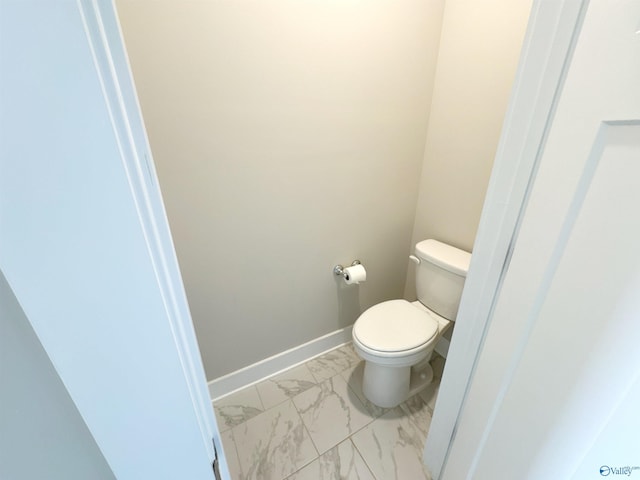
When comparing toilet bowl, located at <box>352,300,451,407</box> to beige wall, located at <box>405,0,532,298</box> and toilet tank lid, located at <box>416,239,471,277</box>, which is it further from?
beige wall, located at <box>405,0,532,298</box>

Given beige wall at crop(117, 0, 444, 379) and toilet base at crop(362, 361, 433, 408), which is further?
toilet base at crop(362, 361, 433, 408)

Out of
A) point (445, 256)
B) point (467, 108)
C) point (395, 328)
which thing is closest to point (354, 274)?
point (395, 328)

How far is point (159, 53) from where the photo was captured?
917mm

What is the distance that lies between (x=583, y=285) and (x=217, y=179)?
3.85 feet

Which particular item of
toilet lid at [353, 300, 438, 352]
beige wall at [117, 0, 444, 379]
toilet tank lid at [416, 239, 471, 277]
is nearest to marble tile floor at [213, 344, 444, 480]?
beige wall at [117, 0, 444, 379]

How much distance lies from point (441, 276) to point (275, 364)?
3.58 ft

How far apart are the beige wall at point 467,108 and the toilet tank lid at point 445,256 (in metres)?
0.07

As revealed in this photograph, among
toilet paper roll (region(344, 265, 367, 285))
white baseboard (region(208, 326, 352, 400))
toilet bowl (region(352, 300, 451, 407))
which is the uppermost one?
toilet paper roll (region(344, 265, 367, 285))

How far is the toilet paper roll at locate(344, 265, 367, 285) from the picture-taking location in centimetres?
156

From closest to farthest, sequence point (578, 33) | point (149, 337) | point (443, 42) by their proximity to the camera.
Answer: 1. point (149, 337)
2. point (578, 33)
3. point (443, 42)

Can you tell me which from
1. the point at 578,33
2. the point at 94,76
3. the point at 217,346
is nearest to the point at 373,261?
the point at 217,346

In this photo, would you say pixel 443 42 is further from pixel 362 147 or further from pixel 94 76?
pixel 94 76

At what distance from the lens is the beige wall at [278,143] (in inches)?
38.7

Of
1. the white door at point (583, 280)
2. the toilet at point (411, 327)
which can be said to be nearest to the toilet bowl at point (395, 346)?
the toilet at point (411, 327)
